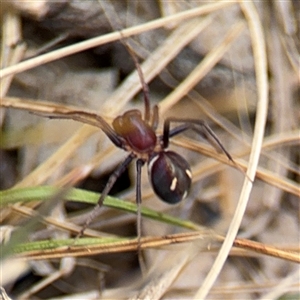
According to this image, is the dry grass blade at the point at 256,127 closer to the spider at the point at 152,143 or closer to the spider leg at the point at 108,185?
the spider at the point at 152,143

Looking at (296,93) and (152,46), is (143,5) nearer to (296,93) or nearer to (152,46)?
(152,46)

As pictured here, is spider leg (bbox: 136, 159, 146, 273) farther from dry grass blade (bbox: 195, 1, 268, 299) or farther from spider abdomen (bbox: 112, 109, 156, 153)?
dry grass blade (bbox: 195, 1, 268, 299)

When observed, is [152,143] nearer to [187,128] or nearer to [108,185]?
[187,128]

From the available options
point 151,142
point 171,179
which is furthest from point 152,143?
point 171,179

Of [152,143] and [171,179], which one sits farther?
[152,143]

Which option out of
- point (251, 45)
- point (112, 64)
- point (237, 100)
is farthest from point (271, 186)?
point (112, 64)

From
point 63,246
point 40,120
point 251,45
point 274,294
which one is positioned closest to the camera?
point 63,246
